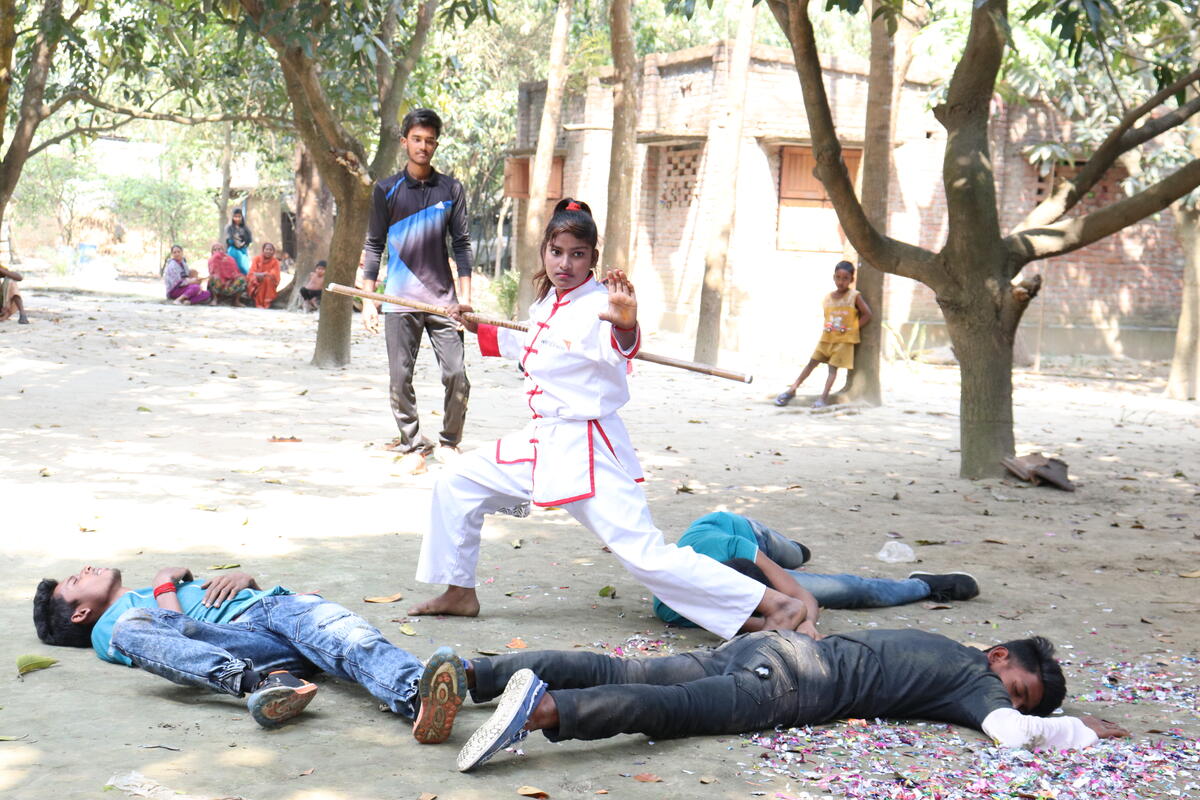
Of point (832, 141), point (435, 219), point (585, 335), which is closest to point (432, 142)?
point (435, 219)

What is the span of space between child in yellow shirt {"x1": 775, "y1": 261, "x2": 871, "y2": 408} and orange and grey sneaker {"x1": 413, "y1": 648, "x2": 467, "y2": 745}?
855 cm

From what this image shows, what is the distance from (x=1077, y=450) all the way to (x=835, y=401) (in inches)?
100

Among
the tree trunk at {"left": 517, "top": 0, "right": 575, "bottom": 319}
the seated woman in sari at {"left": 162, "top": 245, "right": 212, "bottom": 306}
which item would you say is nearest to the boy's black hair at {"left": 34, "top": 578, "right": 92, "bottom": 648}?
the tree trunk at {"left": 517, "top": 0, "right": 575, "bottom": 319}

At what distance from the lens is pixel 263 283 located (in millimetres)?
21562

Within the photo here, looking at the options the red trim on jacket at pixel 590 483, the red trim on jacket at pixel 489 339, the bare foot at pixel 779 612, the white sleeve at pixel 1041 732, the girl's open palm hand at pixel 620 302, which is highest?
the girl's open palm hand at pixel 620 302

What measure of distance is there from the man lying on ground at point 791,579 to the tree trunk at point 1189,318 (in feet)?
31.2

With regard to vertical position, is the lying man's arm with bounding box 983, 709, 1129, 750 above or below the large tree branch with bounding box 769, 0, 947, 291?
below

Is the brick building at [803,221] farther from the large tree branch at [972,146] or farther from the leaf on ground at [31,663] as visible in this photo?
the leaf on ground at [31,663]

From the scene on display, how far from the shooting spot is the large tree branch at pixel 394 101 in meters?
12.2

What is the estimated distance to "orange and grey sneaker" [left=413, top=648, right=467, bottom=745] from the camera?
3232 mm

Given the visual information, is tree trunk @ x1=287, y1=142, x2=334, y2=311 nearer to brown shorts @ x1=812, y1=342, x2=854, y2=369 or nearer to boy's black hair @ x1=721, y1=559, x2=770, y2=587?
brown shorts @ x1=812, y1=342, x2=854, y2=369

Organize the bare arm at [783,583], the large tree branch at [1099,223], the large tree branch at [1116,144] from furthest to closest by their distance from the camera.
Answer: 1. the large tree branch at [1116,144]
2. the large tree branch at [1099,223]
3. the bare arm at [783,583]

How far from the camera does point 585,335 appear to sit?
4180 mm

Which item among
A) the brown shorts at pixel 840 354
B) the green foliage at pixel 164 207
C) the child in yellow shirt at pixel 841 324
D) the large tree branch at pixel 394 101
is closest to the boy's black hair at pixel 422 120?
the large tree branch at pixel 394 101
